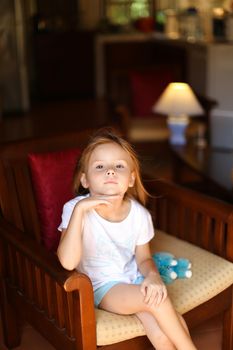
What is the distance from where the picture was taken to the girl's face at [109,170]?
1.64 metres

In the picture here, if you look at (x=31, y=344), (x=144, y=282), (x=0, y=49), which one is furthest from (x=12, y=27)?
(x=144, y=282)

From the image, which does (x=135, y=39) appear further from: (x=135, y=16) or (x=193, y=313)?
(x=193, y=313)

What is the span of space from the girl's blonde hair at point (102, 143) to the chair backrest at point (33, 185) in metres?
0.19

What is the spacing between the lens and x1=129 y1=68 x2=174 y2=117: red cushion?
4.42 metres

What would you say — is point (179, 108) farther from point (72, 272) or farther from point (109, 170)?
point (72, 272)

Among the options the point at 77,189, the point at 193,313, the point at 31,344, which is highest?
the point at 77,189

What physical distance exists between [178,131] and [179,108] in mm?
151

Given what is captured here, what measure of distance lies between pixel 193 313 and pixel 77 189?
557mm

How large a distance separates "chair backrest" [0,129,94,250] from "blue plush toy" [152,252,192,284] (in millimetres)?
410

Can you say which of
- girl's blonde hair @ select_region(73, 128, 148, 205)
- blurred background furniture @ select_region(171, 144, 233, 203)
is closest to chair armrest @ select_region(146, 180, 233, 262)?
girl's blonde hair @ select_region(73, 128, 148, 205)

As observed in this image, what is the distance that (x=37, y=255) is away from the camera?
1.64 meters

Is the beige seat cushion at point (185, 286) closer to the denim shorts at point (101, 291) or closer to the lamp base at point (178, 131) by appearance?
the denim shorts at point (101, 291)

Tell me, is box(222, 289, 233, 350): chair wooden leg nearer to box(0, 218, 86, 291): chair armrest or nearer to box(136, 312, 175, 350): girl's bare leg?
box(136, 312, 175, 350): girl's bare leg

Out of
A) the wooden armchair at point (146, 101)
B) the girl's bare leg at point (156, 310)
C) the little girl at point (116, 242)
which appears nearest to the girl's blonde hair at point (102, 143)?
the little girl at point (116, 242)
